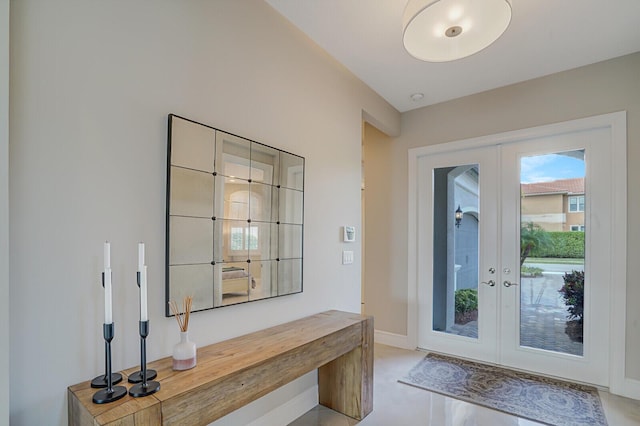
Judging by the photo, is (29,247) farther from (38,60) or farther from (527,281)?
(527,281)

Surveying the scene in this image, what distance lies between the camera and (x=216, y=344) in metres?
1.76

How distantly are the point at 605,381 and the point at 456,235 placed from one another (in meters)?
1.70

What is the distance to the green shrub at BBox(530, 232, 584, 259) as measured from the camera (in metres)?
2.88

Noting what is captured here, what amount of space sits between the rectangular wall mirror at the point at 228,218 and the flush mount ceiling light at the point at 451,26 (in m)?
1.08

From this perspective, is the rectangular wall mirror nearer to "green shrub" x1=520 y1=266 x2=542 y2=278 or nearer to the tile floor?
the tile floor

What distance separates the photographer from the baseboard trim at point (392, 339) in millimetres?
3740

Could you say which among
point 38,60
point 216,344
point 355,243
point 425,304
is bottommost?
point 425,304

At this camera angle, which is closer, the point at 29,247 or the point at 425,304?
the point at 29,247

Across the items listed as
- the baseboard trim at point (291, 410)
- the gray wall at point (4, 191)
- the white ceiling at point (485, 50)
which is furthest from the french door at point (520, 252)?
the gray wall at point (4, 191)

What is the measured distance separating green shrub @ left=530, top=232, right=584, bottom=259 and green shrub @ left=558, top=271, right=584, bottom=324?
0.17m

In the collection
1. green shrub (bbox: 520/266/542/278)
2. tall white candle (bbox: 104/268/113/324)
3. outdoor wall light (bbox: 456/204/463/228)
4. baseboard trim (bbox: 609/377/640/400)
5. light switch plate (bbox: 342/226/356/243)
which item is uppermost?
outdoor wall light (bbox: 456/204/463/228)

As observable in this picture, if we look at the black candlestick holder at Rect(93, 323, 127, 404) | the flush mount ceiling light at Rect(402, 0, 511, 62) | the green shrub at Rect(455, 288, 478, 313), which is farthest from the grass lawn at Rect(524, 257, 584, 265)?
the black candlestick holder at Rect(93, 323, 127, 404)

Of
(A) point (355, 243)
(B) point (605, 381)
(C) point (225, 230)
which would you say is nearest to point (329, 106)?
(A) point (355, 243)

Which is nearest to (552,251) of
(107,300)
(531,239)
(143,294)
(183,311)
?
(531,239)
